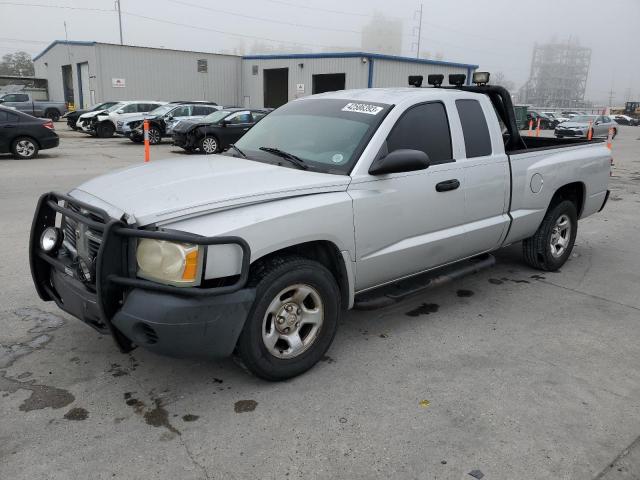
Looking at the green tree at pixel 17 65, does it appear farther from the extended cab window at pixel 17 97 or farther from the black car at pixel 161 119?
the black car at pixel 161 119

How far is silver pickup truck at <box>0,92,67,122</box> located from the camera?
96.7 ft

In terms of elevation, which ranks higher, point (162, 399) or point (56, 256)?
point (56, 256)

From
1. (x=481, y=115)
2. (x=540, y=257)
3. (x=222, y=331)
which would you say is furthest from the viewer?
(x=540, y=257)

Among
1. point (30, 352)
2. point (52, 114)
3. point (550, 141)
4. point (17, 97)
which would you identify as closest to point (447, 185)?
point (550, 141)

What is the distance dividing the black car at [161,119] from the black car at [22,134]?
215 inches

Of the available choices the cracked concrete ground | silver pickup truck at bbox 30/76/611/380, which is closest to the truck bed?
silver pickup truck at bbox 30/76/611/380

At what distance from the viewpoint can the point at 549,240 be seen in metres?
5.51

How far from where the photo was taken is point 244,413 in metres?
3.02

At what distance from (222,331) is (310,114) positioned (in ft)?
6.83

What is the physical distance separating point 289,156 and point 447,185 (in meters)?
1.23

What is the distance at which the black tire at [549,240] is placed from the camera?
543cm

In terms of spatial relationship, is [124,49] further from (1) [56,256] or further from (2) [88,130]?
(1) [56,256]

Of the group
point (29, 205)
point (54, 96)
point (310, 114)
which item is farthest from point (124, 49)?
point (310, 114)

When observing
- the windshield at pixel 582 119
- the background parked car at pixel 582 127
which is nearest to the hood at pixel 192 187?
the background parked car at pixel 582 127
